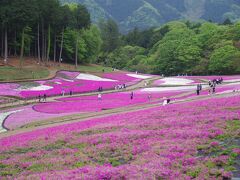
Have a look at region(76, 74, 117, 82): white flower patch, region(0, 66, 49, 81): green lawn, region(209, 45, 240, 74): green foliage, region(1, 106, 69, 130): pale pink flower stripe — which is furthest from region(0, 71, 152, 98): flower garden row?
region(209, 45, 240, 74): green foliage

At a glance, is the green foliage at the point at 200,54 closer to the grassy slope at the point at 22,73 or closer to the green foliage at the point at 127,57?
the green foliage at the point at 127,57

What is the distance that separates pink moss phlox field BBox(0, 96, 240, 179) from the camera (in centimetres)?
1417

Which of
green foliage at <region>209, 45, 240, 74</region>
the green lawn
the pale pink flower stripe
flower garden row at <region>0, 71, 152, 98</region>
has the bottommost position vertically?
the pale pink flower stripe

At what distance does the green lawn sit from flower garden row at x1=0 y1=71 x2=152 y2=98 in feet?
10.2

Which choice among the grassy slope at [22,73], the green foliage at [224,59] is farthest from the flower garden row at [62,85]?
the green foliage at [224,59]

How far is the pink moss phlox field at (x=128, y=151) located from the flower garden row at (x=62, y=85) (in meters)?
38.3

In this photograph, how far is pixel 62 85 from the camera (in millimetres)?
75688

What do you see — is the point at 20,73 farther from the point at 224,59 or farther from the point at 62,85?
the point at 224,59

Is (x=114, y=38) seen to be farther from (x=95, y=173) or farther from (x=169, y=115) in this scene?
(x=95, y=173)

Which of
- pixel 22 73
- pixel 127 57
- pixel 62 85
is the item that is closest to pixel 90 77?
pixel 62 85

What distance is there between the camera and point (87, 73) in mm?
97750

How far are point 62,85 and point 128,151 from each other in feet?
193

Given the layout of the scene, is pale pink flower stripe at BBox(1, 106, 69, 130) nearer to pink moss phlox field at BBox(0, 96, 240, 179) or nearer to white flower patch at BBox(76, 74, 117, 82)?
pink moss phlox field at BBox(0, 96, 240, 179)

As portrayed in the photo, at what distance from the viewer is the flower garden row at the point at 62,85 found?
63.9 meters
